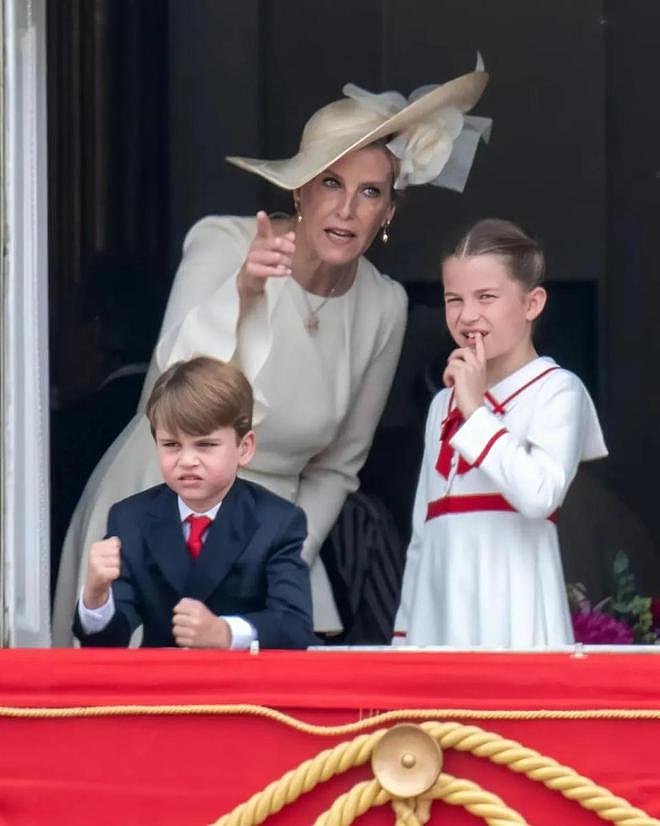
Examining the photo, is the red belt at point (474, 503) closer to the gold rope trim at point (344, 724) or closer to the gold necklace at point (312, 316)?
the gold rope trim at point (344, 724)

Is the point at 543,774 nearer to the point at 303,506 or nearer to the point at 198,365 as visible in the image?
the point at 198,365

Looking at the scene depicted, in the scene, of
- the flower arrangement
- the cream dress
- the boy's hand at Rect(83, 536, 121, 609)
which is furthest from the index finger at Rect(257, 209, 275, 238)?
the flower arrangement

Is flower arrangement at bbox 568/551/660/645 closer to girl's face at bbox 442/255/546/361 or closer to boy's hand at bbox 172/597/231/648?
girl's face at bbox 442/255/546/361

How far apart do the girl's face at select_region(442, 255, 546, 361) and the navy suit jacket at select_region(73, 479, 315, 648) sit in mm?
492

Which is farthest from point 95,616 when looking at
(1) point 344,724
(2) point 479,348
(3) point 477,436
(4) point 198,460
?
(2) point 479,348

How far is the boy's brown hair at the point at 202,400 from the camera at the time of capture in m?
3.73

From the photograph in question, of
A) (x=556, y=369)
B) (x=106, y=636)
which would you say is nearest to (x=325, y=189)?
Result: (x=556, y=369)

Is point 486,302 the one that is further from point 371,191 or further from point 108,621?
point 108,621

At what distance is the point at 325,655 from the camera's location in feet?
11.8

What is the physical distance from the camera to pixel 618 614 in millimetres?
4820

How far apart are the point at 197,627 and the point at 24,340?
2.12 feet

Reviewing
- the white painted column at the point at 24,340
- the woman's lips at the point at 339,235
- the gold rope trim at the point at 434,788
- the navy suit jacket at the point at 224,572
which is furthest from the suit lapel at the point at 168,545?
the woman's lips at the point at 339,235

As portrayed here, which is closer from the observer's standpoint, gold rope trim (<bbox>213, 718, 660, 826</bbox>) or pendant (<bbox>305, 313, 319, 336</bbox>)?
gold rope trim (<bbox>213, 718, 660, 826</bbox>)

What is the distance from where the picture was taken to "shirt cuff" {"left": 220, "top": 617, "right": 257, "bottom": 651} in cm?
370
